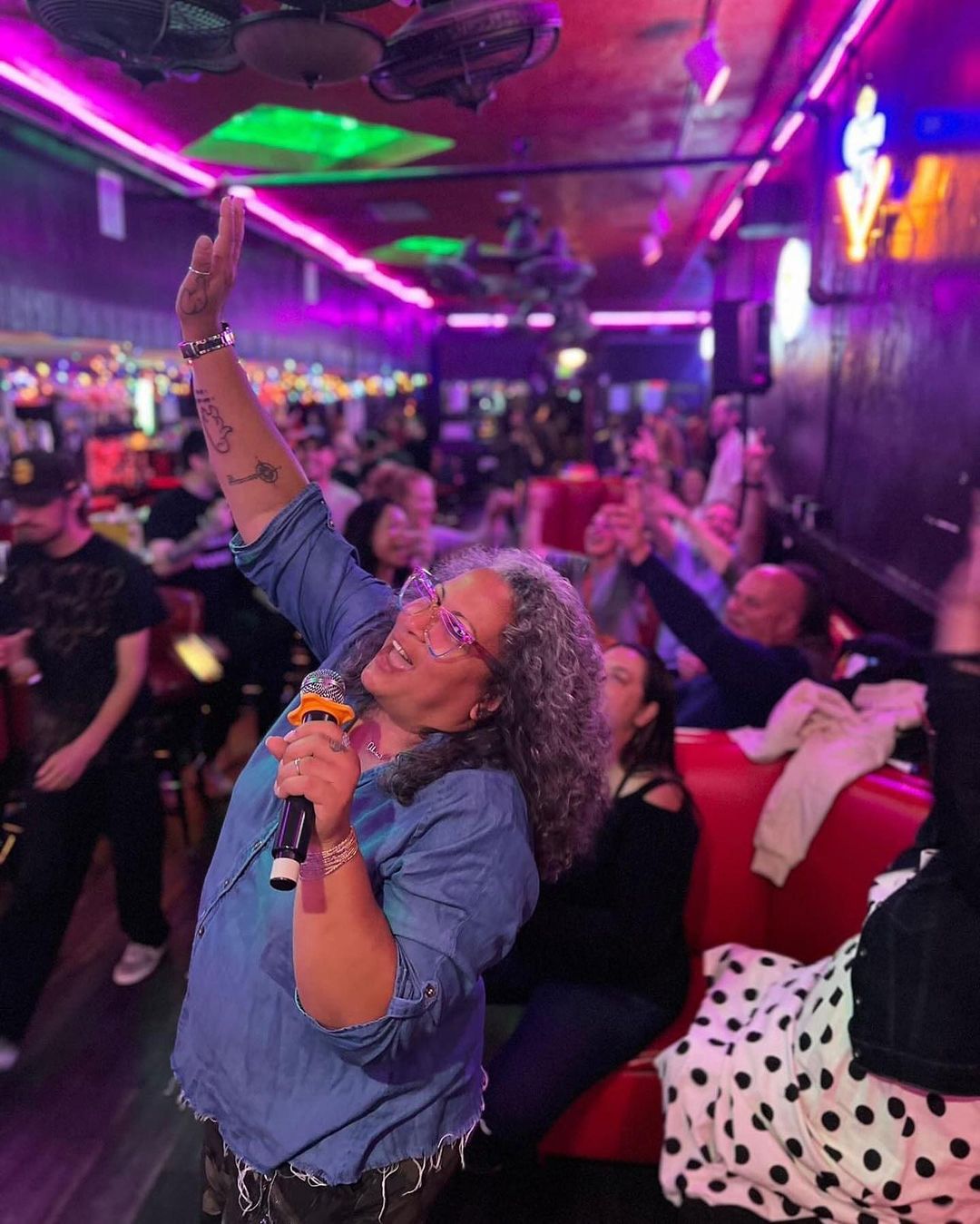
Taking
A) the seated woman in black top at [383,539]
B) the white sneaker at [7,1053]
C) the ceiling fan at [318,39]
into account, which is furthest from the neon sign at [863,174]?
the white sneaker at [7,1053]

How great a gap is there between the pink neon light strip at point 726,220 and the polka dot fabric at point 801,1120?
692 cm

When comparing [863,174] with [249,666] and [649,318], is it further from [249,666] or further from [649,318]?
[649,318]

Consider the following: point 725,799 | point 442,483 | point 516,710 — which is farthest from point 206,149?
point 442,483

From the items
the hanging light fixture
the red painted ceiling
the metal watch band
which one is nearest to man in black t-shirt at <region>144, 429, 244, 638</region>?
the red painted ceiling

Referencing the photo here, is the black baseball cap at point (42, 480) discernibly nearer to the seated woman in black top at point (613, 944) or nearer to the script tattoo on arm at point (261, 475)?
the script tattoo on arm at point (261, 475)

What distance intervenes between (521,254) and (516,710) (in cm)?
616

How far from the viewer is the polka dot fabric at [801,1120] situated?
161 cm

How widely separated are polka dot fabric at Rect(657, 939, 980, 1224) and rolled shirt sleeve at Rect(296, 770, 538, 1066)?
1.00 meters

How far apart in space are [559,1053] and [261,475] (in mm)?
1420

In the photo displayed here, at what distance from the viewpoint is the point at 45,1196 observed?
84.2 inches

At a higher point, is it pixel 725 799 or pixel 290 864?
pixel 290 864

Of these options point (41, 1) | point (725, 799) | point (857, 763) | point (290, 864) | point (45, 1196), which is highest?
point (41, 1)

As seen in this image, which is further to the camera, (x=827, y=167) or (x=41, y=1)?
(x=827, y=167)

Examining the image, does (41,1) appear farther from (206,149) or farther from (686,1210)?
(206,149)
